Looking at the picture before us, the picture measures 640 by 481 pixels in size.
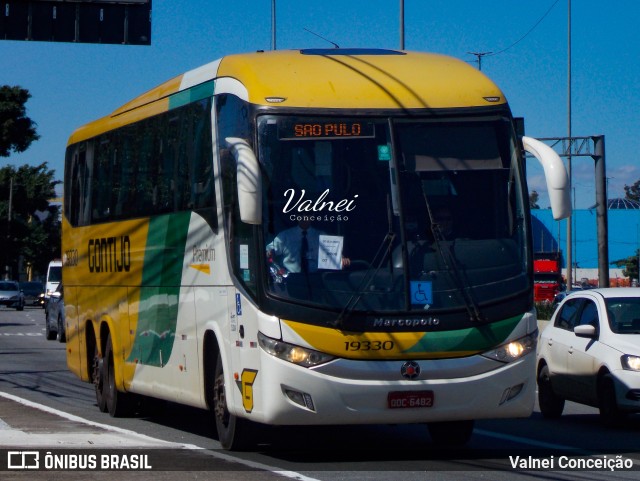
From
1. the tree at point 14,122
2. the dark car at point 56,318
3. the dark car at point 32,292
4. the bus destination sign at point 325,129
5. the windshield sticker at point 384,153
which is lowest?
the dark car at point 32,292

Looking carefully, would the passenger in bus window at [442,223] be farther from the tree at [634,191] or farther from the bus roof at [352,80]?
the tree at [634,191]

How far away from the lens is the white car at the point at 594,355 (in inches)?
531

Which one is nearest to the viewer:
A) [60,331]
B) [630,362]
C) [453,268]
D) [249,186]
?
[249,186]

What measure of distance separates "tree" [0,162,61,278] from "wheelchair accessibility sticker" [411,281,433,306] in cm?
7402

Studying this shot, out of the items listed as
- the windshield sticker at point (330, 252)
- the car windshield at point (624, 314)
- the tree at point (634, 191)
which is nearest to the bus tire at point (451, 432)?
the windshield sticker at point (330, 252)

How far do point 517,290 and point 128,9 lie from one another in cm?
1224

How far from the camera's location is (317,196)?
10.6m

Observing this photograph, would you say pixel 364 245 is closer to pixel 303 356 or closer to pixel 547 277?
pixel 303 356

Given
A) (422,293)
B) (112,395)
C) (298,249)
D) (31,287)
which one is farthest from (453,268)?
(31,287)

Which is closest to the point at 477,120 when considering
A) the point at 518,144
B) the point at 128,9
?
the point at 518,144

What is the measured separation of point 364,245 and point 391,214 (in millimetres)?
360

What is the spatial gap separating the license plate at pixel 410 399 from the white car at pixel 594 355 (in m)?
3.82

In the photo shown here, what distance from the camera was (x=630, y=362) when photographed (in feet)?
44.2

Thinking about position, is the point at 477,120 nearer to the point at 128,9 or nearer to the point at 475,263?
the point at 475,263
